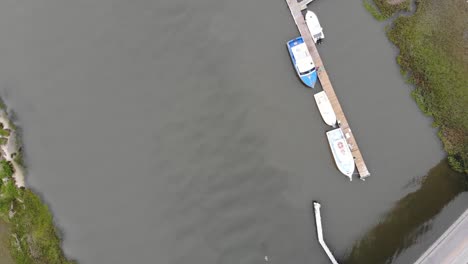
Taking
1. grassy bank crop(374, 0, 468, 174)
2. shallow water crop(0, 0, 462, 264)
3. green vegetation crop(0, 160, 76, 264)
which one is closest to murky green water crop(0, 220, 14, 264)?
green vegetation crop(0, 160, 76, 264)

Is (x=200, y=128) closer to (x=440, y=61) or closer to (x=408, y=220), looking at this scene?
(x=408, y=220)

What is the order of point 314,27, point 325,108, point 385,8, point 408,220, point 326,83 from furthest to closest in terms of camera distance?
point 385,8, point 314,27, point 326,83, point 325,108, point 408,220

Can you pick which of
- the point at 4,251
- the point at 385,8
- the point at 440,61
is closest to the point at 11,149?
the point at 4,251

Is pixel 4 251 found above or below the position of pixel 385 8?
below

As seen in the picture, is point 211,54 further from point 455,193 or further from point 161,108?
point 455,193

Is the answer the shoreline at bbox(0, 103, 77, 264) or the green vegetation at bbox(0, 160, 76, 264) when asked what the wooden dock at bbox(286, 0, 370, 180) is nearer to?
the shoreline at bbox(0, 103, 77, 264)

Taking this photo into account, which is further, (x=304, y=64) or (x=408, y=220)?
(x=304, y=64)

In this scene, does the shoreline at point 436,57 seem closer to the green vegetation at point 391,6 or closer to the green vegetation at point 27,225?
the green vegetation at point 391,6
